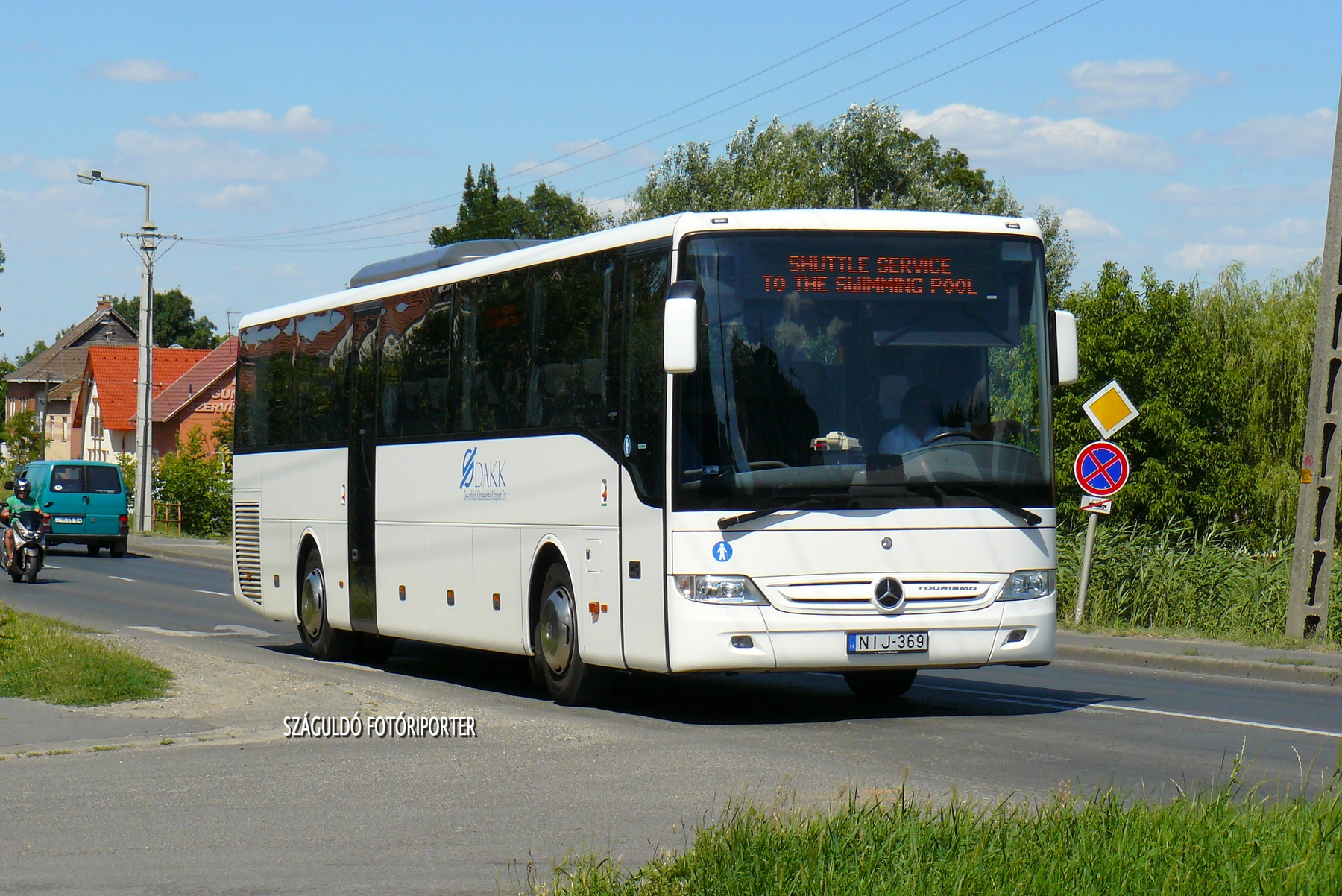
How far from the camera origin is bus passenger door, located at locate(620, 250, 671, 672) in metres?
11.1

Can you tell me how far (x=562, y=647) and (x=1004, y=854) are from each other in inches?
278

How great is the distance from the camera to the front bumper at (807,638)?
1081 centimetres

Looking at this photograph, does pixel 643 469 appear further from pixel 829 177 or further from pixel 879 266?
pixel 829 177

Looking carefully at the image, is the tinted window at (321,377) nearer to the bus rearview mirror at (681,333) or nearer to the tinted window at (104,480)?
the bus rearview mirror at (681,333)

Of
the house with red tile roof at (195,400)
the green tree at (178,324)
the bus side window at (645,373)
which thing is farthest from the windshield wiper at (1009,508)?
the green tree at (178,324)

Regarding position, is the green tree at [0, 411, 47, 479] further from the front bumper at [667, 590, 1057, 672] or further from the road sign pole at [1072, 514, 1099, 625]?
the front bumper at [667, 590, 1057, 672]

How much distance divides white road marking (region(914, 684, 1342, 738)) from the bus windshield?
1.99 meters

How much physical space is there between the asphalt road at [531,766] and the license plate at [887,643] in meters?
0.52

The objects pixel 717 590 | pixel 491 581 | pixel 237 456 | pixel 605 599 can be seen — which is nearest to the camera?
pixel 717 590

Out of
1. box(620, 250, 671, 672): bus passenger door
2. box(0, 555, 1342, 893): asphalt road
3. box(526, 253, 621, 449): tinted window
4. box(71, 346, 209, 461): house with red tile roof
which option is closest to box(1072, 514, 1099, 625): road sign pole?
box(0, 555, 1342, 893): asphalt road

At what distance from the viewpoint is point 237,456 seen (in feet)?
63.9

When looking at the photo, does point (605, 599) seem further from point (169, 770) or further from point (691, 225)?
point (169, 770)

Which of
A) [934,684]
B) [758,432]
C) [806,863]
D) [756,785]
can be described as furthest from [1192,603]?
[806,863]

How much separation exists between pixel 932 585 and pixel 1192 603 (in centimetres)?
1239
